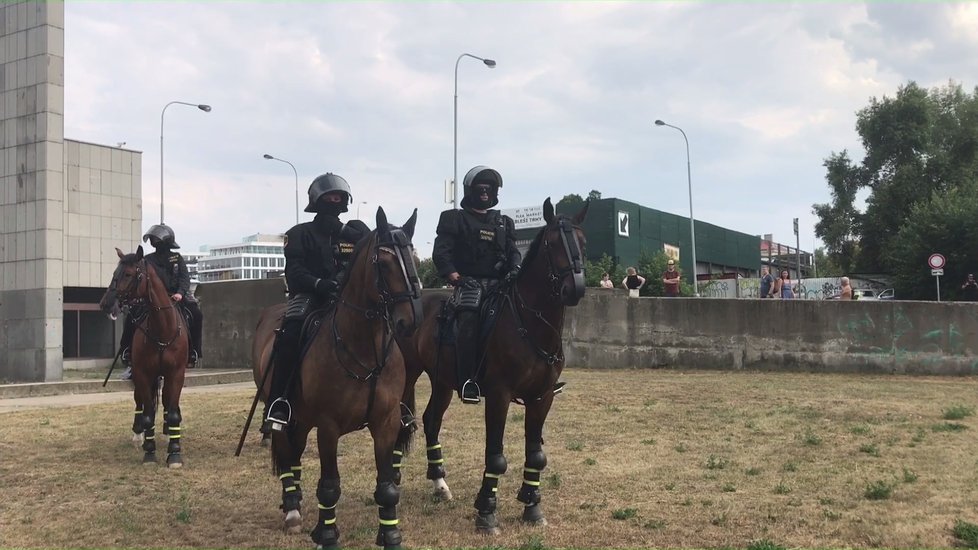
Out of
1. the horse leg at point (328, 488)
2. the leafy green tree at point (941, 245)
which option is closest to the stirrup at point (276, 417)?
the horse leg at point (328, 488)

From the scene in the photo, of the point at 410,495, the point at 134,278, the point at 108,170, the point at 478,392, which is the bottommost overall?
the point at 410,495

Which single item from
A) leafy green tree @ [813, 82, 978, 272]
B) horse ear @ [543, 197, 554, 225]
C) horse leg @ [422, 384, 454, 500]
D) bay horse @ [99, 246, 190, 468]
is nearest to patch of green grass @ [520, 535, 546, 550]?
horse leg @ [422, 384, 454, 500]

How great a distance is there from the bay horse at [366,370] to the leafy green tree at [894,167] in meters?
47.4

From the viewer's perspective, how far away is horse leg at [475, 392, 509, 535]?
684cm

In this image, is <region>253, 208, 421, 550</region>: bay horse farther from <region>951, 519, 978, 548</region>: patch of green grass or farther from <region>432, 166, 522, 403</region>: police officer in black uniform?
<region>951, 519, 978, 548</region>: patch of green grass

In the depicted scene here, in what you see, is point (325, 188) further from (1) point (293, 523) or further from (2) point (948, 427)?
(2) point (948, 427)

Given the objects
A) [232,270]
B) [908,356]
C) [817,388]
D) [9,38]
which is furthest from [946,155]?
[232,270]

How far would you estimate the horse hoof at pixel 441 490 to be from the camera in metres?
7.97

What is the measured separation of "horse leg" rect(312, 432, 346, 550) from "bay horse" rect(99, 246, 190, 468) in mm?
4849

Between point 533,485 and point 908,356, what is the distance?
52.3 feet

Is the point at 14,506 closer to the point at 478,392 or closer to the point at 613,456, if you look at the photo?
the point at 478,392

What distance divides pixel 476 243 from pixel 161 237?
620 cm

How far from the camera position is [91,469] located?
9.70 metres

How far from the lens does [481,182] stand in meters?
8.12
